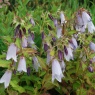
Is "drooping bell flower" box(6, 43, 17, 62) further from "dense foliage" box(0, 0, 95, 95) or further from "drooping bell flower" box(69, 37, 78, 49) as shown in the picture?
"drooping bell flower" box(69, 37, 78, 49)

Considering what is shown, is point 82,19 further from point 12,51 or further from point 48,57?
point 12,51

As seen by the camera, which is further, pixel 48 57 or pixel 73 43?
pixel 73 43

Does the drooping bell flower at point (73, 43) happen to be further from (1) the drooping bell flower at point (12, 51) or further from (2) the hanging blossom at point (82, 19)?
(1) the drooping bell flower at point (12, 51)

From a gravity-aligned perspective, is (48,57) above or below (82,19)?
below

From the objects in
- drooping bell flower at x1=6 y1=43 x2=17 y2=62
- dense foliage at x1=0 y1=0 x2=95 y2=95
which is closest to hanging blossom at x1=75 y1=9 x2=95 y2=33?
dense foliage at x1=0 y1=0 x2=95 y2=95

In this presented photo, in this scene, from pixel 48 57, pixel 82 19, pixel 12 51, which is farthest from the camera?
pixel 82 19

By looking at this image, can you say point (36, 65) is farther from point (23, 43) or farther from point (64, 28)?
point (64, 28)

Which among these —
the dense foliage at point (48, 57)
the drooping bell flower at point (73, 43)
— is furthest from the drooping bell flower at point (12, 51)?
the drooping bell flower at point (73, 43)

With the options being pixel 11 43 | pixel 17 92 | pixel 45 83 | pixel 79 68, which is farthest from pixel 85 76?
pixel 11 43

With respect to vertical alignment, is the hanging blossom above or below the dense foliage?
above

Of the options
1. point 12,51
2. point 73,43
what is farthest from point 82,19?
point 12,51

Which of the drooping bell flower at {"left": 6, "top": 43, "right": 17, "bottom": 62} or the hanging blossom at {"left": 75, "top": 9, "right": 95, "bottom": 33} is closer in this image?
the drooping bell flower at {"left": 6, "top": 43, "right": 17, "bottom": 62}
